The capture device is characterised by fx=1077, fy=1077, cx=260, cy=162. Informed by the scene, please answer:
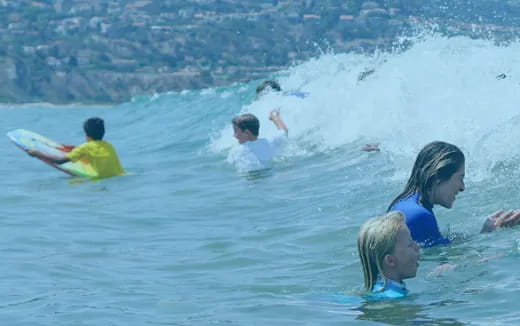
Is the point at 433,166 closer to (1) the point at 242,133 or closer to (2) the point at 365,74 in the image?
(1) the point at 242,133

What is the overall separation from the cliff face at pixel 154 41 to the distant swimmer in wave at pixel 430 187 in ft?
188

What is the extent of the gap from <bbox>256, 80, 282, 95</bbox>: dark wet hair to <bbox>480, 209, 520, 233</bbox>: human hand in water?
31.4 ft

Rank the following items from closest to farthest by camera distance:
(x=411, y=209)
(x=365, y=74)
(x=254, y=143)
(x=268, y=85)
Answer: (x=411, y=209), (x=254, y=143), (x=268, y=85), (x=365, y=74)

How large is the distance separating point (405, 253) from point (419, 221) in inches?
31.7

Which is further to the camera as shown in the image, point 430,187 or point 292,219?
point 292,219

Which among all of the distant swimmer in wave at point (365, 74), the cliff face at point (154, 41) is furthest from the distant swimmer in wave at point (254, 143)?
the cliff face at point (154, 41)

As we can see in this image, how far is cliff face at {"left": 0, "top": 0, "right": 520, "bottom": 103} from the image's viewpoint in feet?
245

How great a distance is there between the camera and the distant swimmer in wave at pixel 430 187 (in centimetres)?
642

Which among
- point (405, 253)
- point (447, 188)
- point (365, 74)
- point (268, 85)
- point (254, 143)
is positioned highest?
point (365, 74)

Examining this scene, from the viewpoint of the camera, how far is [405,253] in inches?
223

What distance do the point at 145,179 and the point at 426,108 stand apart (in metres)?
4.05

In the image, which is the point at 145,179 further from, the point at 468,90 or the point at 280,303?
the point at 280,303

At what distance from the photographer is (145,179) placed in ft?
49.7

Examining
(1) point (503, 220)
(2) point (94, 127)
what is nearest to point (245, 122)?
(2) point (94, 127)
